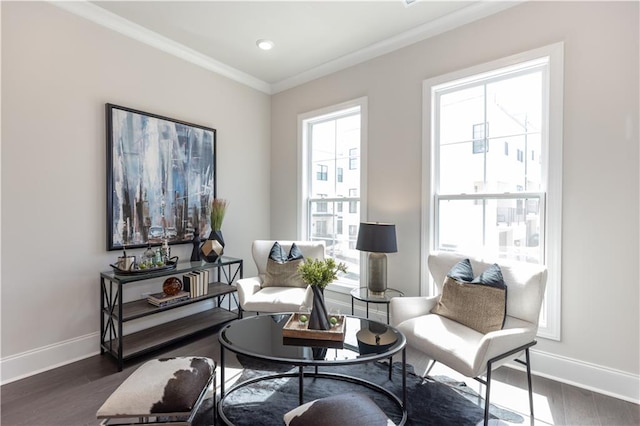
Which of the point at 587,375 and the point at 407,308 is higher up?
the point at 407,308

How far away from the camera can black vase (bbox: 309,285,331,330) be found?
1927 mm

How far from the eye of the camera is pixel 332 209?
3.80 meters

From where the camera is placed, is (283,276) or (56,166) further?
(283,276)

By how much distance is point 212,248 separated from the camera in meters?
3.26

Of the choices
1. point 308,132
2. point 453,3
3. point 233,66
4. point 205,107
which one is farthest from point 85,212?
point 453,3

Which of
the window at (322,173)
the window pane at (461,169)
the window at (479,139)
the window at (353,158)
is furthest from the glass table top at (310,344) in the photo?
the window at (322,173)

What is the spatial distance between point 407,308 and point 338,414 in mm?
1170

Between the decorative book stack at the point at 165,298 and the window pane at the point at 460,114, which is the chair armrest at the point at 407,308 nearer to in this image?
the window pane at the point at 460,114

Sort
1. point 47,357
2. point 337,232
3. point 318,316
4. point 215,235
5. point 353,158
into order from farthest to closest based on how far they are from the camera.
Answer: point 337,232 < point 353,158 < point 215,235 < point 47,357 < point 318,316

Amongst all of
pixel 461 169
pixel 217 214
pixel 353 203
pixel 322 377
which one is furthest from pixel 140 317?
pixel 461 169

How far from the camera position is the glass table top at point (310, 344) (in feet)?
5.55

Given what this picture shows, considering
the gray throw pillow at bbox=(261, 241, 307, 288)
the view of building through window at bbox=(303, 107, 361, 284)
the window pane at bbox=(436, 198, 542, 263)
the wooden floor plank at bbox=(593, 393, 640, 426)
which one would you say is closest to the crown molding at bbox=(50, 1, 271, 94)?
the view of building through window at bbox=(303, 107, 361, 284)

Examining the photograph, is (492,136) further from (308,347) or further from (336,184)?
(308,347)

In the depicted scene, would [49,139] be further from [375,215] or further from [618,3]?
[618,3]
